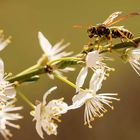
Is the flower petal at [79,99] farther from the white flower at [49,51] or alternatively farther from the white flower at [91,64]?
the white flower at [49,51]

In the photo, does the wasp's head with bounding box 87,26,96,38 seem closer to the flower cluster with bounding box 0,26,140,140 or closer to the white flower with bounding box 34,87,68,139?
the flower cluster with bounding box 0,26,140,140

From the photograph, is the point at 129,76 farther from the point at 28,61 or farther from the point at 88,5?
the point at 88,5

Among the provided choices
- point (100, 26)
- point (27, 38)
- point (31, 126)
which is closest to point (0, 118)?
point (100, 26)

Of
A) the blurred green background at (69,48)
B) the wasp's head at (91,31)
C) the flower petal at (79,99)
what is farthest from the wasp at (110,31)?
the blurred green background at (69,48)

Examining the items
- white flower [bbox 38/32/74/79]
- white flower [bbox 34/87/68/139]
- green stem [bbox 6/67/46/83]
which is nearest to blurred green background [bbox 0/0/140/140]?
white flower [bbox 38/32/74/79]

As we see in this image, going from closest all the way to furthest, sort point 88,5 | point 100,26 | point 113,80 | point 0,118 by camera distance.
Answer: point 100,26, point 0,118, point 113,80, point 88,5

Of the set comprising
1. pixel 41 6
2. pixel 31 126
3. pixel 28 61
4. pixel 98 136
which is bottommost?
pixel 98 136

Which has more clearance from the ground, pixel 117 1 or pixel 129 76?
pixel 117 1
